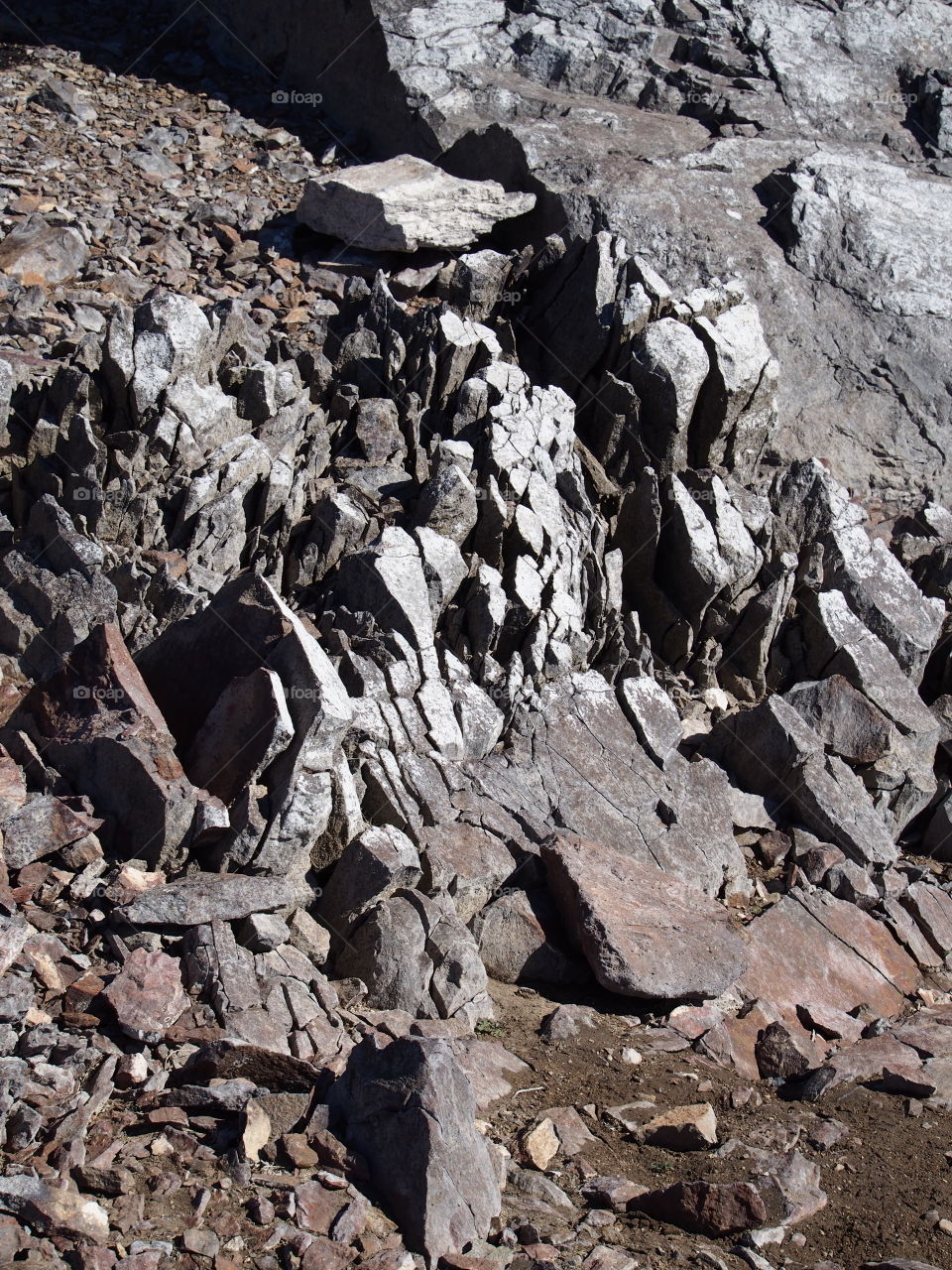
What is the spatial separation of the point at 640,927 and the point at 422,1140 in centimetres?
357

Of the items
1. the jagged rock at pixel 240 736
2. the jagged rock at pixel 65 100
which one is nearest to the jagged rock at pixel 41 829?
the jagged rock at pixel 240 736

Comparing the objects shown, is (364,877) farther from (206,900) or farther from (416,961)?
(206,900)

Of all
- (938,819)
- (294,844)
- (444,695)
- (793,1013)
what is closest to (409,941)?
(294,844)

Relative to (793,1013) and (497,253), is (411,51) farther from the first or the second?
(793,1013)

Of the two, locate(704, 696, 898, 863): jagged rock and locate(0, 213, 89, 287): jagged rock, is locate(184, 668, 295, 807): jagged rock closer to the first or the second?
locate(704, 696, 898, 863): jagged rock

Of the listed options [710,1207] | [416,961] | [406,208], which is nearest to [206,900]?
[416,961]

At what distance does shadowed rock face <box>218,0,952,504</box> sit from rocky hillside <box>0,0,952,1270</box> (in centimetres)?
10

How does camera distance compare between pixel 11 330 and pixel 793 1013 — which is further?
pixel 11 330

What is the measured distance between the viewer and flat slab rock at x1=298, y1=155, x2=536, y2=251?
54.9ft

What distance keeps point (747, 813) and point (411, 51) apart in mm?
14648

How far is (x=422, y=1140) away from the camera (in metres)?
6.39

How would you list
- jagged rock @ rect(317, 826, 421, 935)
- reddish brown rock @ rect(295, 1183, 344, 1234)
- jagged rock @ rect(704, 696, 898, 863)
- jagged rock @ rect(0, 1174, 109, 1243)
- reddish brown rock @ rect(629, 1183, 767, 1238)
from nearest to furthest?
jagged rock @ rect(0, 1174, 109, 1243)
reddish brown rock @ rect(295, 1183, 344, 1234)
reddish brown rock @ rect(629, 1183, 767, 1238)
jagged rock @ rect(317, 826, 421, 935)
jagged rock @ rect(704, 696, 898, 863)

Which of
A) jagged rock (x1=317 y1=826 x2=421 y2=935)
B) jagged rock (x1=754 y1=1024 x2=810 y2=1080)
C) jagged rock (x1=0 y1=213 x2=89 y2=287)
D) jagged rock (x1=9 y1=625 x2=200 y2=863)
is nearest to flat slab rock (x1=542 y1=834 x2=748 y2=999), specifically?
jagged rock (x1=754 y1=1024 x2=810 y2=1080)

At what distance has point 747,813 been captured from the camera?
11.9 meters
